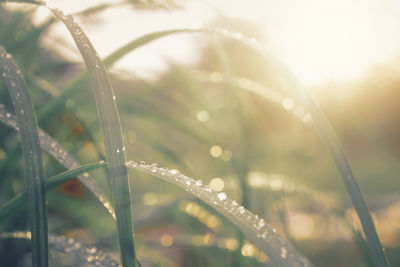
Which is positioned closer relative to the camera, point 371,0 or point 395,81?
point 371,0

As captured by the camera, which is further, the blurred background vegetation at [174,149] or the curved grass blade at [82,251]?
the blurred background vegetation at [174,149]

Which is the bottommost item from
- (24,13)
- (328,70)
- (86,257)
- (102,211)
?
(86,257)

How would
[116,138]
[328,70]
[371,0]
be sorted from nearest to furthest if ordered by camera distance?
[116,138] < [371,0] < [328,70]

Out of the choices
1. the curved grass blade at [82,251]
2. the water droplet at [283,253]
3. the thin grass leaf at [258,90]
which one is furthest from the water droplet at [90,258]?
the thin grass leaf at [258,90]

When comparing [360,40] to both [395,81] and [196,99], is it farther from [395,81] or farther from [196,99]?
[196,99]

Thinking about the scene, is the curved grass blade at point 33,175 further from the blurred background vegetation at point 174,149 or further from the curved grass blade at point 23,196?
the blurred background vegetation at point 174,149

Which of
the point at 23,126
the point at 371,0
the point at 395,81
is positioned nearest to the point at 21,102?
the point at 23,126

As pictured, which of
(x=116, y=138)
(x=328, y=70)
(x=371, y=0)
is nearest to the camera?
(x=116, y=138)
